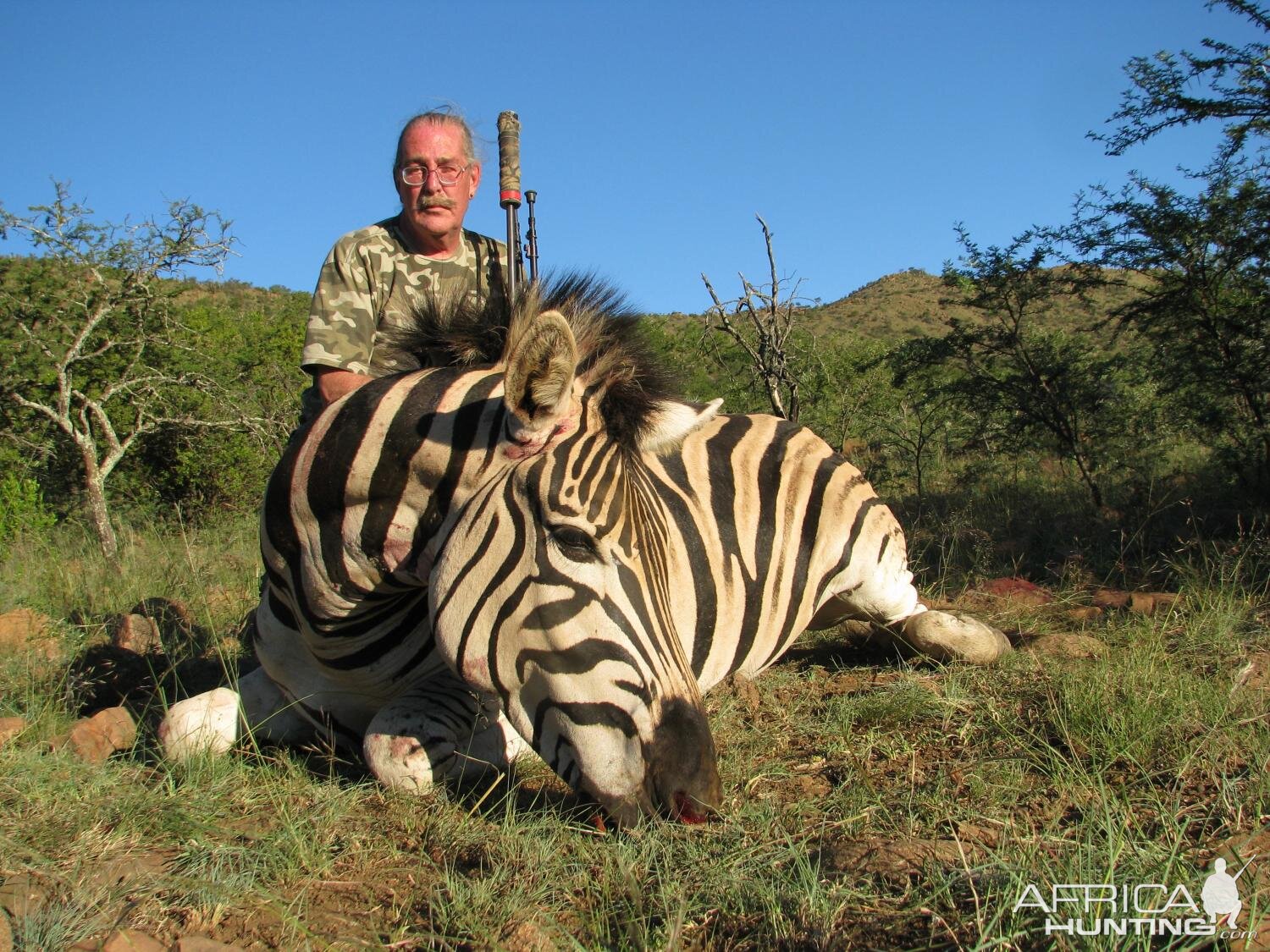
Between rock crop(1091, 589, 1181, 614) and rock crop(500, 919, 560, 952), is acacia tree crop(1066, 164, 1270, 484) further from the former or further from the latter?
rock crop(500, 919, 560, 952)

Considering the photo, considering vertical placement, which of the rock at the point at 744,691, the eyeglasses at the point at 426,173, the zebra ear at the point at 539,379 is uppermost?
the eyeglasses at the point at 426,173

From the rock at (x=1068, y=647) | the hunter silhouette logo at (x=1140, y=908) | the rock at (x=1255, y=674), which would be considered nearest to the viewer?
the hunter silhouette logo at (x=1140, y=908)

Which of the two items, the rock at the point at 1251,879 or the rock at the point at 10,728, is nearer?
the rock at the point at 1251,879

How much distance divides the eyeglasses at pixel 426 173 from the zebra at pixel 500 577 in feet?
3.97

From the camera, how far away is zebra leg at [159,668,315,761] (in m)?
2.64

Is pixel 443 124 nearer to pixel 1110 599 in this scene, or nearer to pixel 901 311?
pixel 1110 599

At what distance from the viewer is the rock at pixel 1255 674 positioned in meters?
2.84

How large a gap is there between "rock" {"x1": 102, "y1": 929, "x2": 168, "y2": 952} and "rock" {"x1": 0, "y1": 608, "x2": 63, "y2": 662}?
272cm

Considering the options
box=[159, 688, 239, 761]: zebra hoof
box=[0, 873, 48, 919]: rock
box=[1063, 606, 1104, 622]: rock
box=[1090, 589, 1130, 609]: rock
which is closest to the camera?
box=[0, 873, 48, 919]: rock

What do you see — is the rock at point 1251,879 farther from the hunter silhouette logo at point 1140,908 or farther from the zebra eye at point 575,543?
the zebra eye at point 575,543

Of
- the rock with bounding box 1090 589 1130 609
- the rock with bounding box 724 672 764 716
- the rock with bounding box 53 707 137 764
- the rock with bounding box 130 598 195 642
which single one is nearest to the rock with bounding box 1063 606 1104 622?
the rock with bounding box 1090 589 1130 609

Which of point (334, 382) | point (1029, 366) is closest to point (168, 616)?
point (334, 382)

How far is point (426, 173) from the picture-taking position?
3.60 meters

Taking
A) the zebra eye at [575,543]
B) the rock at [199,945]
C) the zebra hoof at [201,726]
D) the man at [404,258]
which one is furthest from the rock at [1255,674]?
the zebra hoof at [201,726]
